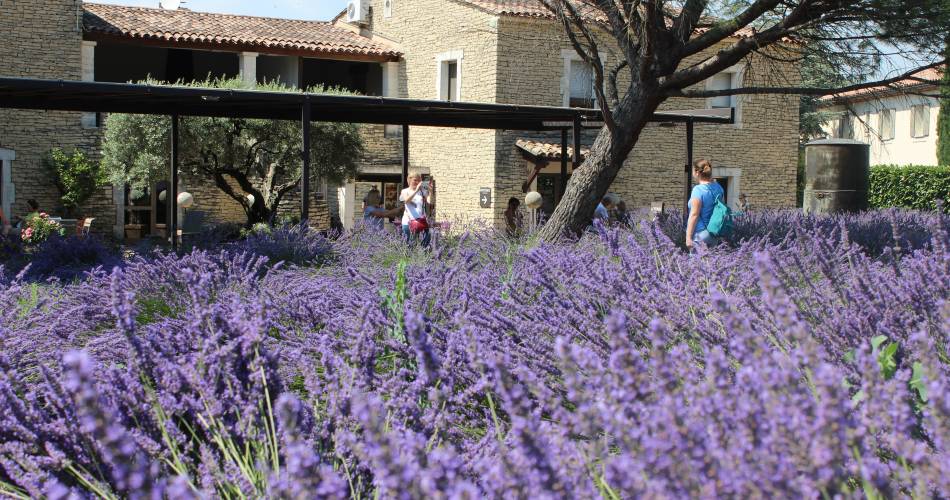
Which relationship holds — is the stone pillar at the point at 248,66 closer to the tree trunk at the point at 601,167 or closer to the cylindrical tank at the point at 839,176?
the cylindrical tank at the point at 839,176

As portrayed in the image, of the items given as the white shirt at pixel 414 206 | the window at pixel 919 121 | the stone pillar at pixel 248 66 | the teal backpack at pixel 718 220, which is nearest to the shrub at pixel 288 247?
the white shirt at pixel 414 206

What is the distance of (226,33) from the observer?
2498 cm

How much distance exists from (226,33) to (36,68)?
4482 millimetres

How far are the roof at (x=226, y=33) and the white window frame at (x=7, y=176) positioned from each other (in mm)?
3267

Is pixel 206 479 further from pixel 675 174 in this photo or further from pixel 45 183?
pixel 675 174

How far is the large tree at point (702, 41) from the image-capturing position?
31.7 feet

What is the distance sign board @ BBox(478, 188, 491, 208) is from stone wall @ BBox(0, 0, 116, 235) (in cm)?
842

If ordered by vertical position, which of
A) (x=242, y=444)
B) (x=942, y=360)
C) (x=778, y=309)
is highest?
(x=778, y=309)

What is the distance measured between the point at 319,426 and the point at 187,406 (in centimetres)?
35

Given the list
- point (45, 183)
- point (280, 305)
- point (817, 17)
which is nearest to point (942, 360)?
point (280, 305)

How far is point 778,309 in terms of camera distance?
71.5 inches

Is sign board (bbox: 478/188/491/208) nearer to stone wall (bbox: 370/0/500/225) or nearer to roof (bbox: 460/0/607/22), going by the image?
stone wall (bbox: 370/0/500/225)

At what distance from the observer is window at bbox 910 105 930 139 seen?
1334 inches

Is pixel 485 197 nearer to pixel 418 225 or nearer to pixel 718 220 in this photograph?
pixel 418 225
